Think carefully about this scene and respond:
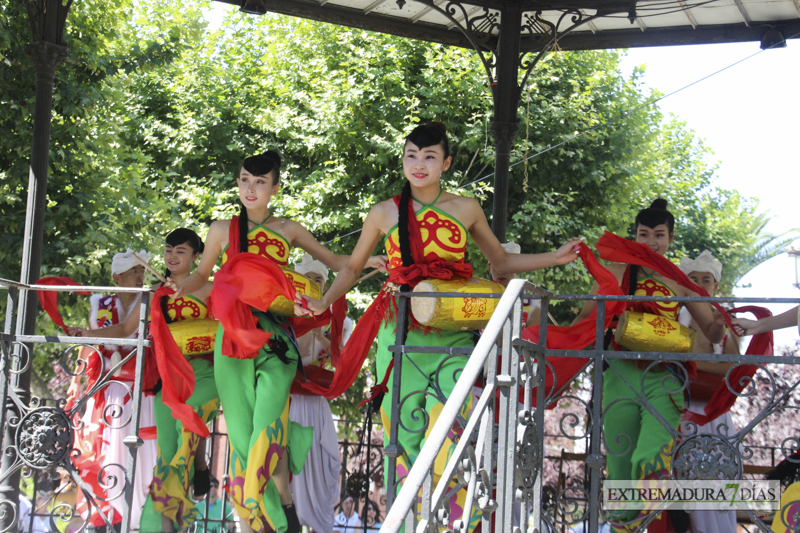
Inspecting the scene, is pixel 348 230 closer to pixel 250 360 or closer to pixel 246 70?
pixel 246 70

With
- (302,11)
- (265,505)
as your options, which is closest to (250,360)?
(265,505)

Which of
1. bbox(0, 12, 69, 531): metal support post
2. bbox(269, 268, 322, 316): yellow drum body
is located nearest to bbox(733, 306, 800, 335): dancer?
bbox(269, 268, 322, 316): yellow drum body

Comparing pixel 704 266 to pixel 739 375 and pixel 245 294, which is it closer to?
pixel 739 375

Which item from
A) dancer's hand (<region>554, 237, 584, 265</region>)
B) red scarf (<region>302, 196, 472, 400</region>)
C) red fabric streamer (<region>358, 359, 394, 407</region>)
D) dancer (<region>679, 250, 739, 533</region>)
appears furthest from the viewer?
dancer (<region>679, 250, 739, 533</region>)

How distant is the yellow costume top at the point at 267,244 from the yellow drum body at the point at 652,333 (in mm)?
1826

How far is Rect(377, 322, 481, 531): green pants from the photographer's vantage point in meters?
3.55

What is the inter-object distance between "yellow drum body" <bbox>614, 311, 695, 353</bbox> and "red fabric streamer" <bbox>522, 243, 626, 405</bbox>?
86 mm

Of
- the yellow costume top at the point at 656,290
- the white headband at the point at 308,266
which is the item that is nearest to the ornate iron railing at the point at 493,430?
the yellow costume top at the point at 656,290

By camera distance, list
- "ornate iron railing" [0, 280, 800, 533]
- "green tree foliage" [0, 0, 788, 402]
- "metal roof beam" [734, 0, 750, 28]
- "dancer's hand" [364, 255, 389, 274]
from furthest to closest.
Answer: "green tree foliage" [0, 0, 788, 402] → "metal roof beam" [734, 0, 750, 28] → "dancer's hand" [364, 255, 389, 274] → "ornate iron railing" [0, 280, 800, 533]

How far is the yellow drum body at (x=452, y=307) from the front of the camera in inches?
140

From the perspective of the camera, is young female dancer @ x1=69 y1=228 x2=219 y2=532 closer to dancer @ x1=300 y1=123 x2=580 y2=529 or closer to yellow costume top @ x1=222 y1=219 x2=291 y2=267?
yellow costume top @ x1=222 y1=219 x2=291 y2=267

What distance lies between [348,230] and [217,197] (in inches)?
88.1

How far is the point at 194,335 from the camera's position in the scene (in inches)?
173

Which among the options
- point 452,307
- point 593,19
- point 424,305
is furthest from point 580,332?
point 593,19
